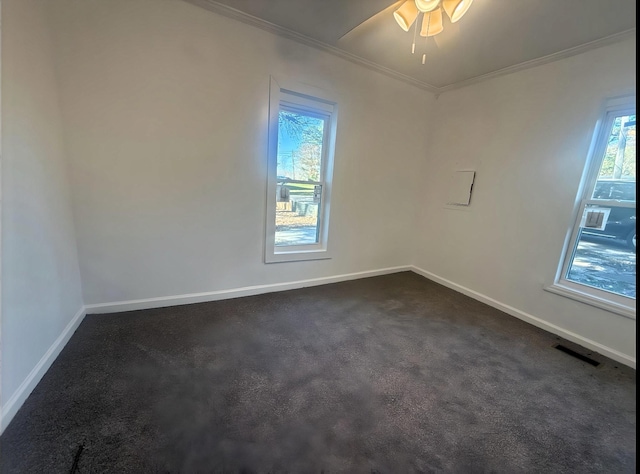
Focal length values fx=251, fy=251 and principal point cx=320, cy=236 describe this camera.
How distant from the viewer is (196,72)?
2113 millimetres

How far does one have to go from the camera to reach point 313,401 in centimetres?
148

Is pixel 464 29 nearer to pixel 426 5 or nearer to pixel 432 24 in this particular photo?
pixel 432 24

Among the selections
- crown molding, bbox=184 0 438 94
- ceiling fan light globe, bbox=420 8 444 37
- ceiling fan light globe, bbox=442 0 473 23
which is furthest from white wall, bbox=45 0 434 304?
ceiling fan light globe, bbox=442 0 473 23

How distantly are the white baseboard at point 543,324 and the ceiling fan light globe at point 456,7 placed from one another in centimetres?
276

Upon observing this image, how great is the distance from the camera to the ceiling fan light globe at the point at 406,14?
1.89 meters

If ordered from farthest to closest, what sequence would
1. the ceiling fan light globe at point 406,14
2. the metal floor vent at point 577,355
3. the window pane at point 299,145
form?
1. the window pane at point 299,145
2. the metal floor vent at point 577,355
3. the ceiling fan light globe at point 406,14

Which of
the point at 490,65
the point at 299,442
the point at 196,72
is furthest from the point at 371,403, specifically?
the point at 490,65

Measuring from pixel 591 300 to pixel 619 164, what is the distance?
46.3 inches

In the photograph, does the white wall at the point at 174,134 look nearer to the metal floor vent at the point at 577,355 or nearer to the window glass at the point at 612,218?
the window glass at the point at 612,218

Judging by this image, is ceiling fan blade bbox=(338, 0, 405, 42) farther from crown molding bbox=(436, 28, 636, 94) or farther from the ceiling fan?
crown molding bbox=(436, 28, 636, 94)

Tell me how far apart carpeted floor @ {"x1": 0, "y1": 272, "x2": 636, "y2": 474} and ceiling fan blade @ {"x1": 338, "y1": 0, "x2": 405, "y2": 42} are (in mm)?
2625

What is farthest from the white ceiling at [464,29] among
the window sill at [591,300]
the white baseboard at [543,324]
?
the white baseboard at [543,324]

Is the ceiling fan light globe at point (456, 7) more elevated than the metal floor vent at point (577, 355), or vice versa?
the ceiling fan light globe at point (456, 7)

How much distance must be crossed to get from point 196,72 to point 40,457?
256 centimetres
